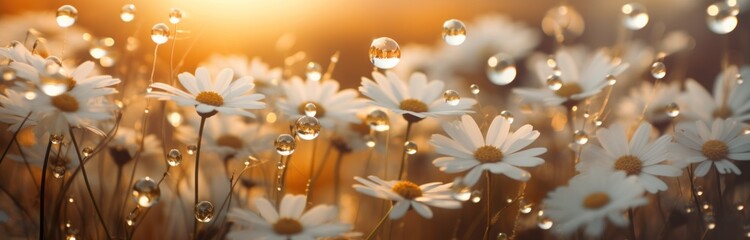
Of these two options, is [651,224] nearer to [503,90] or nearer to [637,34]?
[503,90]

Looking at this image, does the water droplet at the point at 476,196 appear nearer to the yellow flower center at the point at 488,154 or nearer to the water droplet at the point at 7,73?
the yellow flower center at the point at 488,154

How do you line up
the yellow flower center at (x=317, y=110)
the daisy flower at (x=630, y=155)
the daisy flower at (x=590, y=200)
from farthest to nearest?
the yellow flower center at (x=317, y=110) → the daisy flower at (x=630, y=155) → the daisy flower at (x=590, y=200)

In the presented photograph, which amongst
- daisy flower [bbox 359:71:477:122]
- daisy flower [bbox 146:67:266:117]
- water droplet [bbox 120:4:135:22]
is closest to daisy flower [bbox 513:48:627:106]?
daisy flower [bbox 359:71:477:122]

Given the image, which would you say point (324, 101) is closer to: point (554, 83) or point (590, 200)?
point (554, 83)

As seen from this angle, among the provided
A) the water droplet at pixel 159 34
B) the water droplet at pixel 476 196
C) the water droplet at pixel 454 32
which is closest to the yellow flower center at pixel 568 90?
the water droplet at pixel 454 32

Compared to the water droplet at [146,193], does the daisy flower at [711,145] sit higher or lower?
higher

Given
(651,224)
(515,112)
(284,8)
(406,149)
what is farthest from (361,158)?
(284,8)

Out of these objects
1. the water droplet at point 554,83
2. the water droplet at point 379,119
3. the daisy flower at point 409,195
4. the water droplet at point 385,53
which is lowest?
the daisy flower at point 409,195

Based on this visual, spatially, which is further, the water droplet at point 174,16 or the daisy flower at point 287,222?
the water droplet at point 174,16
